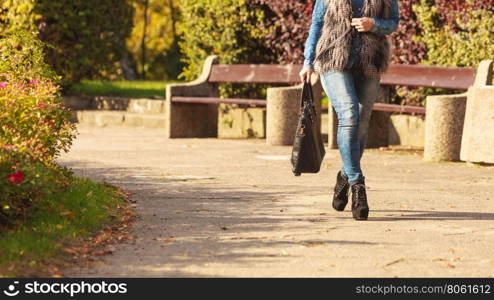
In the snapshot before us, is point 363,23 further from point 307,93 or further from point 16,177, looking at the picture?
point 16,177

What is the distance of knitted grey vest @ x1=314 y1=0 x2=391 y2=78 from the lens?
8.11 metres

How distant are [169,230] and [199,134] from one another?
25.3 feet

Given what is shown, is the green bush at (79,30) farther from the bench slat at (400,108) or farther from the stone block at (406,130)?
the bench slat at (400,108)

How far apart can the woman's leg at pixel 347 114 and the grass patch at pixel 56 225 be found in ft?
5.17

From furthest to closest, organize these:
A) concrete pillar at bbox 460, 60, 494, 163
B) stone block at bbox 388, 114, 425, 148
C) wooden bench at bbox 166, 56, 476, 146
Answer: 1. stone block at bbox 388, 114, 425, 148
2. wooden bench at bbox 166, 56, 476, 146
3. concrete pillar at bbox 460, 60, 494, 163

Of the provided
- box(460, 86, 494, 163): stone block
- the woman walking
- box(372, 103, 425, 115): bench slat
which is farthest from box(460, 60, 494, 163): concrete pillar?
the woman walking

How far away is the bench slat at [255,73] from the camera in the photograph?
14.3 metres

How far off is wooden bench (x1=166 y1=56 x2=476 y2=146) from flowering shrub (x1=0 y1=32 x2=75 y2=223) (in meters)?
4.27

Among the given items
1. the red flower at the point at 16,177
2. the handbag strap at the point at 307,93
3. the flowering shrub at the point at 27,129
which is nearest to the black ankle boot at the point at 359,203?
the handbag strap at the point at 307,93

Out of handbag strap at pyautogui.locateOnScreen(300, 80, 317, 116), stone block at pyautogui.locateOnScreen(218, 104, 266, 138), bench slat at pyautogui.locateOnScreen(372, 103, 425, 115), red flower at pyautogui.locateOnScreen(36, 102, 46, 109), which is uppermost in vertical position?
handbag strap at pyautogui.locateOnScreen(300, 80, 317, 116)

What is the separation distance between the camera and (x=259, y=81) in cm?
1470

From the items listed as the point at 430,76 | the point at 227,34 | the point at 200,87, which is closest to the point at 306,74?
the point at 430,76

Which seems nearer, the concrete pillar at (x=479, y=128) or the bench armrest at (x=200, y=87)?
the concrete pillar at (x=479, y=128)

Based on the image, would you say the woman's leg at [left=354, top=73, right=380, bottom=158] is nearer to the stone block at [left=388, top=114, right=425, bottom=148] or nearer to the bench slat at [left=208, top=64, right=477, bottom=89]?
the bench slat at [left=208, top=64, right=477, bottom=89]
